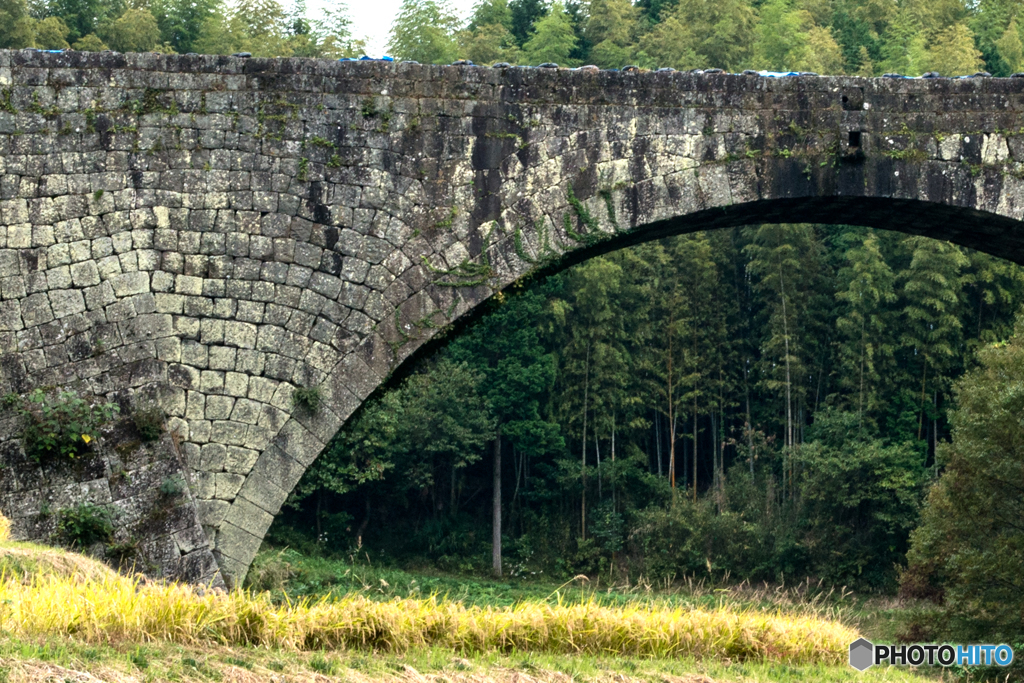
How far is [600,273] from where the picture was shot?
35062 mm

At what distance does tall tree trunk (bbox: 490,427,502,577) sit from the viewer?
112ft

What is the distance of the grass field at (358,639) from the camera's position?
20.7 ft

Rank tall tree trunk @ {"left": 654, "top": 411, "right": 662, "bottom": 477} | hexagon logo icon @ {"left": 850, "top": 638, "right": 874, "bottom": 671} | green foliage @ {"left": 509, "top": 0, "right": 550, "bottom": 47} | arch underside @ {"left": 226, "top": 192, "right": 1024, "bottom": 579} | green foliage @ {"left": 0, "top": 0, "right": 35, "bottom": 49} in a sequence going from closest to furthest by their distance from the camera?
hexagon logo icon @ {"left": 850, "top": 638, "right": 874, "bottom": 671} < arch underside @ {"left": 226, "top": 192, "right": 1024, "bottom": 579} < green foliage @ {"left": 0, "top": 0, "right": 35, "bottom": 49} < tall tree trunk @ {"left": 654, "top": 411, "right": 662, "bottom": 477} < green foliage @ {"left": 509, "top": 0, "right": 550, "bottom": 47}

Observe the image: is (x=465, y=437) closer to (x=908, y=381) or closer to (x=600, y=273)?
(x=600, y=273)

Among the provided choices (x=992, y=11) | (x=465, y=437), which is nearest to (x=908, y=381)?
(x=465, y=437)

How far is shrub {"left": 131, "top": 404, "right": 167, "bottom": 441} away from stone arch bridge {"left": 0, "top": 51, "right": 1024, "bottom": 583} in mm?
107

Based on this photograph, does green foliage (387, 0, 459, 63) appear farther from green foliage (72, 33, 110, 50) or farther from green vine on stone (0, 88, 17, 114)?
green vine on stone (0, 88, 17, 114)

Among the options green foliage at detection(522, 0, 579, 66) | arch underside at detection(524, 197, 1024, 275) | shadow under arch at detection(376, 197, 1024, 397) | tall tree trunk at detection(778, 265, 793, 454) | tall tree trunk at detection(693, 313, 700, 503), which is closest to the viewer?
shadow under arch at detection(376, 197, 1024, 397)

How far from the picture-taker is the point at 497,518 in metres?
34.9

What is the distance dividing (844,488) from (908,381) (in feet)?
14.3

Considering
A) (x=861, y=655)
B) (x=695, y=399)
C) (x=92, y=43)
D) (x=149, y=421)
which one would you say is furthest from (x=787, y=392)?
(x=149, y=421)

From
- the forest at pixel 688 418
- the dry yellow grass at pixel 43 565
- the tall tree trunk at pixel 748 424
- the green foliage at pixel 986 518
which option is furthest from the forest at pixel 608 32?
the dry yellow grass at pixel 43 565

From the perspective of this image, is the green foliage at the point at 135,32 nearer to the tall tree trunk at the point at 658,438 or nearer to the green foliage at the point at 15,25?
the green foliage at the point at 15,25

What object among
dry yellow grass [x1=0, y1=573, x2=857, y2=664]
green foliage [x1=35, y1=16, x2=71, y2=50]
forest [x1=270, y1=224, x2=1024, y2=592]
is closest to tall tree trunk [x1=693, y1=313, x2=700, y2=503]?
forest [x1=270, y1=224, x2=1024, y2=592]
